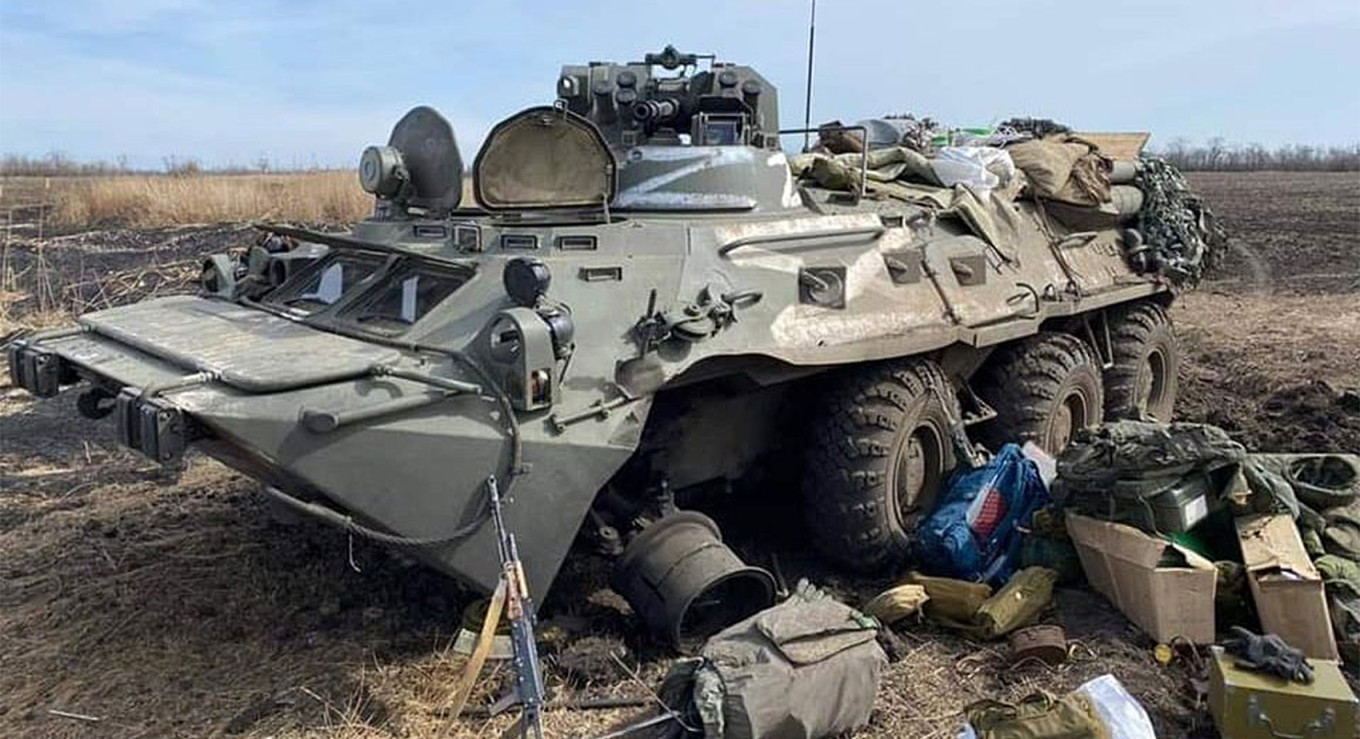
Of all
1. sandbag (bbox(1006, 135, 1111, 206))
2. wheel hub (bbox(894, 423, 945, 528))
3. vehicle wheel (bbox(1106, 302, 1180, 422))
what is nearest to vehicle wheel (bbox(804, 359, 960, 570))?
wheel hub (bbox(894, 423, 945, 528))

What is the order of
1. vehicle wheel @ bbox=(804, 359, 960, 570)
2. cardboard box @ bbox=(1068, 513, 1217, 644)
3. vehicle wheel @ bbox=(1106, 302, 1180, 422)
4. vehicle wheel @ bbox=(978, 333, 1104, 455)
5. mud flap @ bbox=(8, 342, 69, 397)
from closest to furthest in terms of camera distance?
cardboard box @ bbox=(1068, 513, 1217, 644) < mud flap @ bbox=(8, 342, 69, 397) < vehicle wheel @ bbox=(804, 359, 960, 570) < vehicle wheel @ bbox=(978, 333, 1104, 455) < vehicle wheel @ bbox=(1106, 302, 1180, 422)

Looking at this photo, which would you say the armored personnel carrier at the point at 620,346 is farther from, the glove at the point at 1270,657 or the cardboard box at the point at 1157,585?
the glove at the point at 1270,657

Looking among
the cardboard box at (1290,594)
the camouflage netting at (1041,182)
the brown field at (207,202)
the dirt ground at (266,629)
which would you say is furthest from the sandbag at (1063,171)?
the brown field at (207,202)

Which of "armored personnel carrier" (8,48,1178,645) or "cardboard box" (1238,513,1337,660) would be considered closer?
"armored personnel carrier" (8,48,1178,645)

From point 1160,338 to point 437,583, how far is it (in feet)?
17.8

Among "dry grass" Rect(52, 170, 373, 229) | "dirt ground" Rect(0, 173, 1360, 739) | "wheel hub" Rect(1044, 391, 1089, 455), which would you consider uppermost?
"dry grass" Rect(52, 170, 373, 229)

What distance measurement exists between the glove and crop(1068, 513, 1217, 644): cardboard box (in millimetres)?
488

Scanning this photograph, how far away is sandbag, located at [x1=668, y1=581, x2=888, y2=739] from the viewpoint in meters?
3.76

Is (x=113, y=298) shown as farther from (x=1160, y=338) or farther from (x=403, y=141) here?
(x=1160, y=338)

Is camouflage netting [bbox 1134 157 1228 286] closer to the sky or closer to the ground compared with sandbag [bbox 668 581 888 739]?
closer to the sky

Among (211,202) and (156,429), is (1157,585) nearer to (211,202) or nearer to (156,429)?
(156,429)

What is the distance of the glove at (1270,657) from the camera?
13.0ft

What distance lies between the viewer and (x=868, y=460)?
5.35 meters

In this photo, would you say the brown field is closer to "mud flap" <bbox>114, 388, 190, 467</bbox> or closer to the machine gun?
"mud flap" <bbox>114, 388, 190, 467</bbox>
